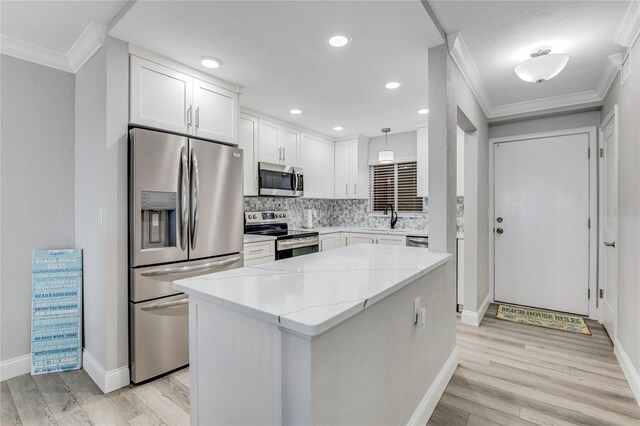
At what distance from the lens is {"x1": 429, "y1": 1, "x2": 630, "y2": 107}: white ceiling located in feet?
6.05

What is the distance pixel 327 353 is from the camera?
1003mm

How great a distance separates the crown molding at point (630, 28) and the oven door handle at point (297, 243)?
3.19 meters

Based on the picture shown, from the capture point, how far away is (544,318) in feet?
11.5

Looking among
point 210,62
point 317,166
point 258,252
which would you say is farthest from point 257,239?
point 317,166

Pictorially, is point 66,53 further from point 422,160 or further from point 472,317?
point 472,317

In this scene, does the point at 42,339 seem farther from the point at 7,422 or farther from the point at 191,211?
the point at 191,211

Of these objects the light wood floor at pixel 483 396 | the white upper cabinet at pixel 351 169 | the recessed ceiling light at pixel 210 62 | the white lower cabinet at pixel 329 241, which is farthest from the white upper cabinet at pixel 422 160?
the recessed ceiling light at pixel 210 62

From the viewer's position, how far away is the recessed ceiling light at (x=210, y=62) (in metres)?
2.38

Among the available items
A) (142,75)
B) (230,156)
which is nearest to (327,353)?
(230,156)

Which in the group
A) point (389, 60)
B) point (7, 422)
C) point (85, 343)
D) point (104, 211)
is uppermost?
point (389, 60)

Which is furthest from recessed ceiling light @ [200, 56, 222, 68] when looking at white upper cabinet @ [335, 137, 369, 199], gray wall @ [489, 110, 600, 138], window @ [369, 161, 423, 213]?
gray wall @ [489, 110, 600, 138]

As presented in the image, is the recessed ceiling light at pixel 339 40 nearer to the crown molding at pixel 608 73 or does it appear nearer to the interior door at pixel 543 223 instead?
the crown molding at pixel 608 73

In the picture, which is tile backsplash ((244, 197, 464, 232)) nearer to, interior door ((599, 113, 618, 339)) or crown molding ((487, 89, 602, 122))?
crown molding ((487, 89, 602, 122))

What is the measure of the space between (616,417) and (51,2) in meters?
4.15
